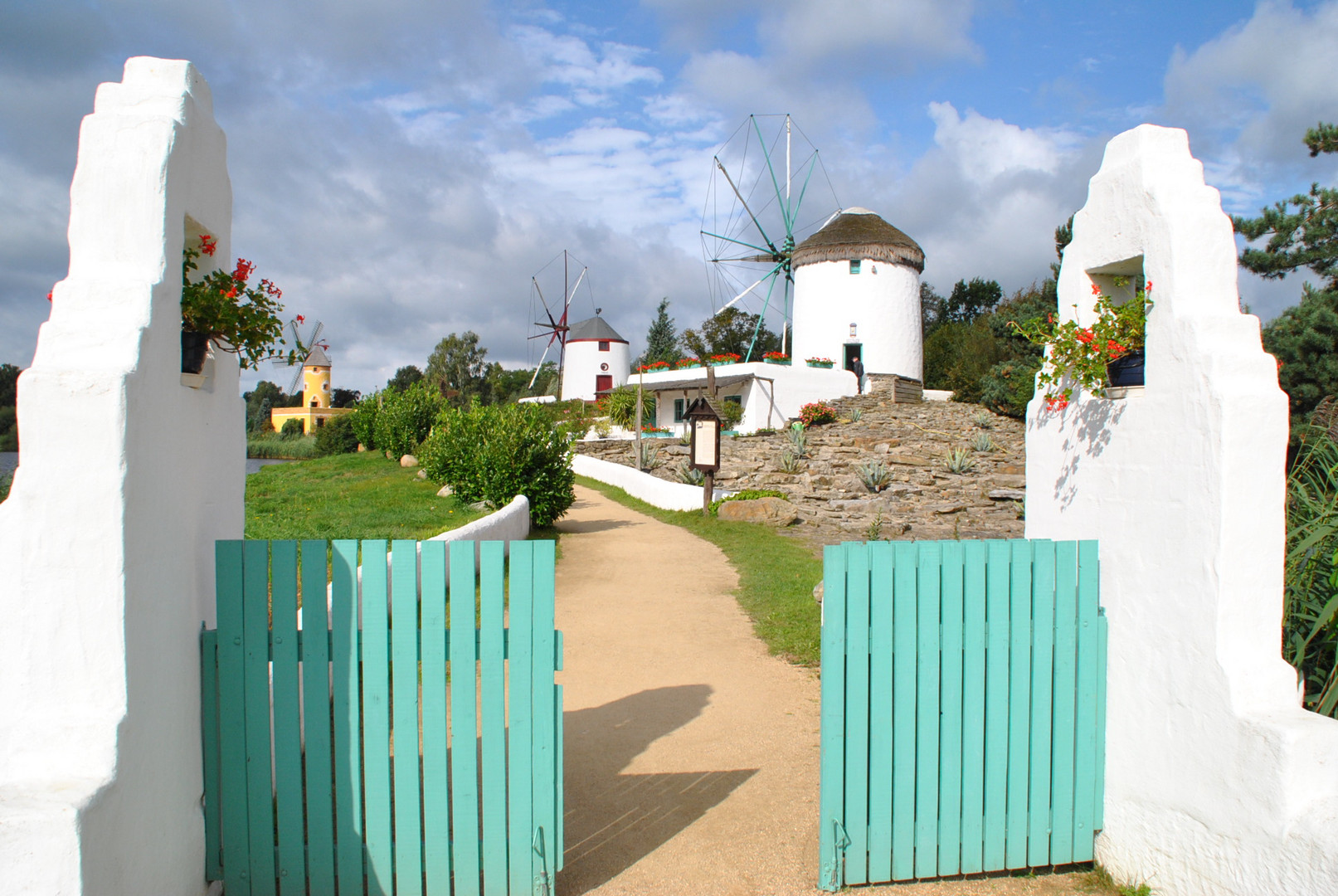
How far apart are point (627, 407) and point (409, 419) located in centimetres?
800

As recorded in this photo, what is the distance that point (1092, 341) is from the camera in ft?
12.2

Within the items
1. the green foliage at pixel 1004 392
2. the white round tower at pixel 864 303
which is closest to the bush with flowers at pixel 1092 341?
the green foliage at pixel 1004 392

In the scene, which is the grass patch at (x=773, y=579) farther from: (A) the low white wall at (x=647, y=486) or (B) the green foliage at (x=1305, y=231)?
(B) the green foliage at (x=1305, y=231)

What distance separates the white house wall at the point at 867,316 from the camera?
32250 mm

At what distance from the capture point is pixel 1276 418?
3244 mm

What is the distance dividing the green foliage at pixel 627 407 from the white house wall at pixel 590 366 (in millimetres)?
11649

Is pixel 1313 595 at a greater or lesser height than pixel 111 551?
lesser

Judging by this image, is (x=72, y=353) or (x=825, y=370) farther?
(x=825, y=370)

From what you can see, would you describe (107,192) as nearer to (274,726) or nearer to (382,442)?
(274,726)

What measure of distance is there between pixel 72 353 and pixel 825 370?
2925 centimetres

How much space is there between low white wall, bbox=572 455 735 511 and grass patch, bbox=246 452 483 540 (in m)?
3.59

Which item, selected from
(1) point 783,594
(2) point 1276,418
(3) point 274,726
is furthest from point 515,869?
(1) point 783,594

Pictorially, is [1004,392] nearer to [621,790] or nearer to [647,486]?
[647,486]

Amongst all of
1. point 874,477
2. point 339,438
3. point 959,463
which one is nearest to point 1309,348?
point 959,463
